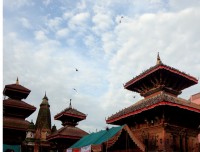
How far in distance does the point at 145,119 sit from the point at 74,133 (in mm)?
14598

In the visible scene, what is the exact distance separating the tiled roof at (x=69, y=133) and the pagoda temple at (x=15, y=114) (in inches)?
142

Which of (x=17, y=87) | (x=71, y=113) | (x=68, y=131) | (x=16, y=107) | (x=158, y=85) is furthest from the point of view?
(x=71, y=113)

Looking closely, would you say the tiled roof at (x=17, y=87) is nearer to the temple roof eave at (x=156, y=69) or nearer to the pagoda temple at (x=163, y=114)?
the pagoda temple at (x=163, y=114)

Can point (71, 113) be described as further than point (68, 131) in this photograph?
Yes

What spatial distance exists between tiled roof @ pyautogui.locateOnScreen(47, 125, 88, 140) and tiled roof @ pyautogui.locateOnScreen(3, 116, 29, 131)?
3716mm

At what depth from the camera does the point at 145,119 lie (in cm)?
1656

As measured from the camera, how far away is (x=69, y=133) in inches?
1125

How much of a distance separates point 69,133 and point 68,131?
61cm

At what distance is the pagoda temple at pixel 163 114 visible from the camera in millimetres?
15039

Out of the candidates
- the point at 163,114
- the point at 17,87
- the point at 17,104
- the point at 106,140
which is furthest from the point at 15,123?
the point at 163,114

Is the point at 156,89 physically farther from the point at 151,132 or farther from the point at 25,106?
the point at 25,106

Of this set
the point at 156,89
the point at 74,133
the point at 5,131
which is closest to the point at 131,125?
A: the point at 156,89

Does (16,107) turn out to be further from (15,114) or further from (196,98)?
(196,98)

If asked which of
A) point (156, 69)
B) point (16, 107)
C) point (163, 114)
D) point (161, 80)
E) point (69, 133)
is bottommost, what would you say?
point (69, 133)
